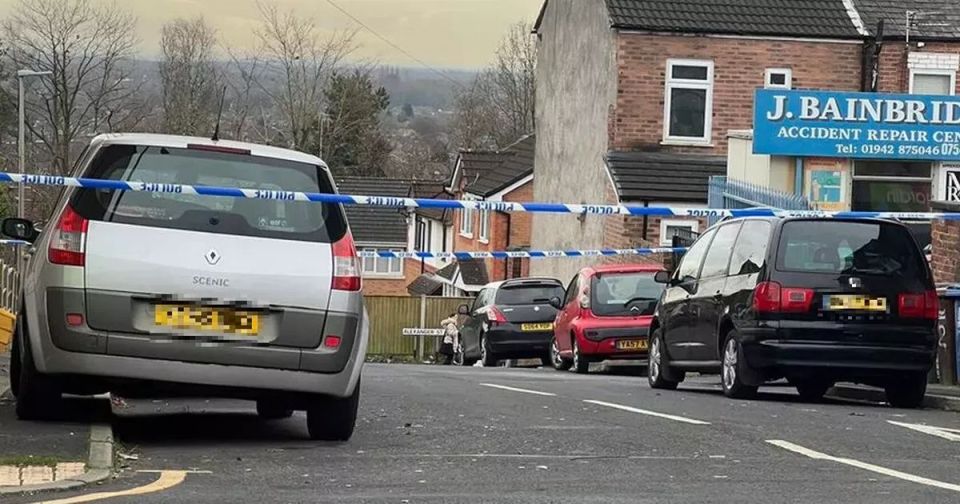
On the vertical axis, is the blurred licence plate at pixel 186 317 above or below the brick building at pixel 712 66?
below

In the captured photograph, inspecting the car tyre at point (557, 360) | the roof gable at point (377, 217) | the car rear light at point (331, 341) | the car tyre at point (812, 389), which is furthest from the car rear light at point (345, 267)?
the roof gable at point (377, 217)

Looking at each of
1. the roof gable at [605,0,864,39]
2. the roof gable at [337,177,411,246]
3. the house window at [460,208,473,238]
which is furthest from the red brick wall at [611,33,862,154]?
the roof gable at [337,177,411,246]

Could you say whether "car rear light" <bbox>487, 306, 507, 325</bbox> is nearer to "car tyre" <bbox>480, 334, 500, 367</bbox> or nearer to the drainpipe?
"car tyre" <bbox>480, 334, 500, 367</bbox>

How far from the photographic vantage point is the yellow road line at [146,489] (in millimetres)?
6840

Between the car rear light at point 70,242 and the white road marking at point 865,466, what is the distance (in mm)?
4133

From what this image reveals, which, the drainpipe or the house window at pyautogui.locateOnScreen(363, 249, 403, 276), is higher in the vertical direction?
the drainpipe

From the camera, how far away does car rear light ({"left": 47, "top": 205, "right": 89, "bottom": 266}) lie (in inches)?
345

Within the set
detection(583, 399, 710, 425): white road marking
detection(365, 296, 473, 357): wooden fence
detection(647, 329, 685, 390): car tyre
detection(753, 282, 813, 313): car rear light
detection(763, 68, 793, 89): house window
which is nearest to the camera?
detection(583, 399, 710, 425): white road marking

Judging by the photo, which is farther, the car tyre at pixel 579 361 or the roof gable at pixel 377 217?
the roof gable at pixel 377 217

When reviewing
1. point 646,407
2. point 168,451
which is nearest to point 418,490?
point 168,451

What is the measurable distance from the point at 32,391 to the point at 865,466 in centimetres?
470

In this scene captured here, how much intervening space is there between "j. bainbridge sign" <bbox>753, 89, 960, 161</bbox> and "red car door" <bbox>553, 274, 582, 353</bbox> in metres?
4.58

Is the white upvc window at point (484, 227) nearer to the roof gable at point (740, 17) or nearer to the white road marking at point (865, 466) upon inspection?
the roof gable at point (740, 17)

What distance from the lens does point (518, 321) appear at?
2741cm
